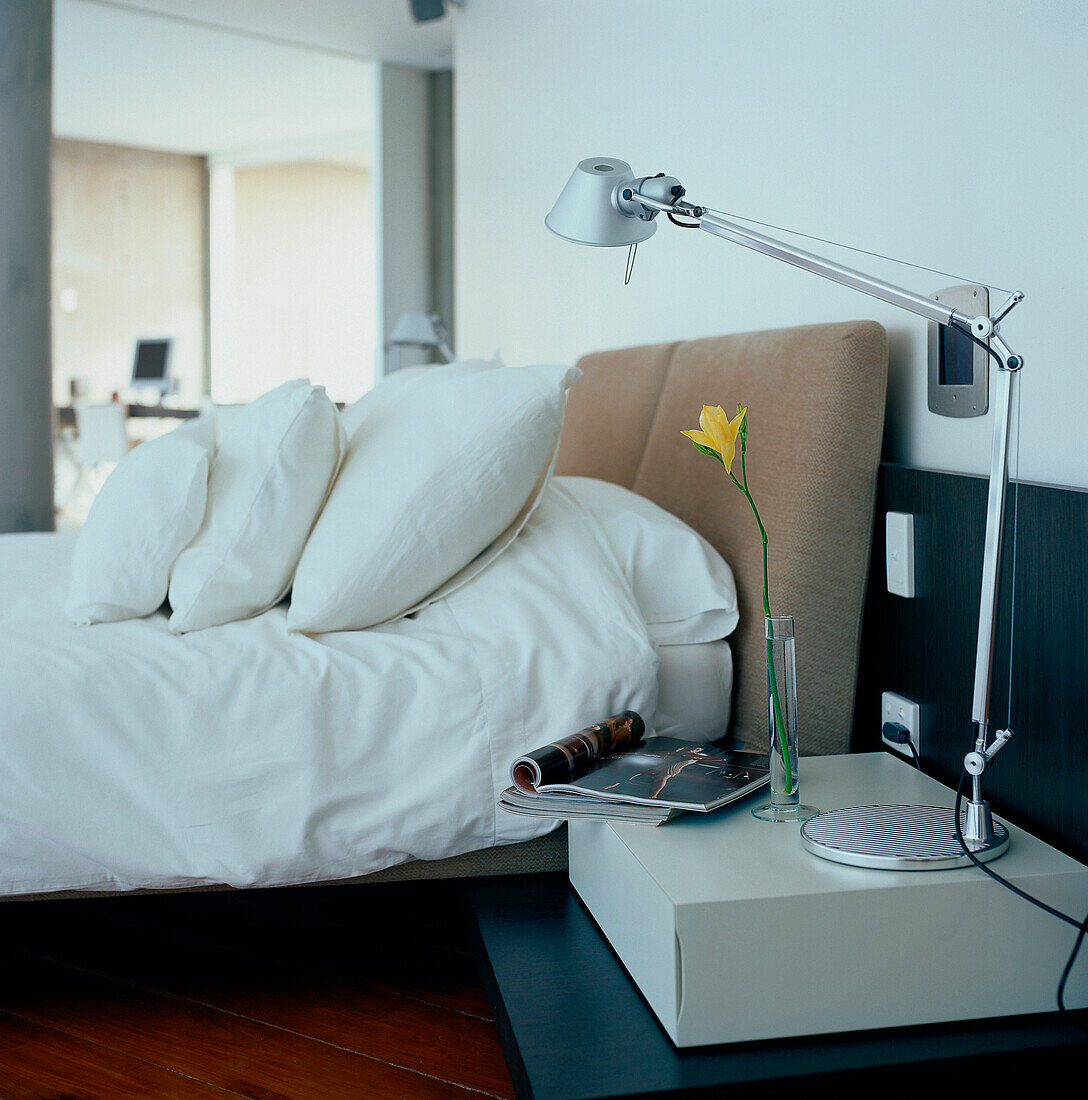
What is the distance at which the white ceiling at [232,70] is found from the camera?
6.15 metres

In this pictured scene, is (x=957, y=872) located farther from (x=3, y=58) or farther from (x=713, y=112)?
(x=3, y=58)

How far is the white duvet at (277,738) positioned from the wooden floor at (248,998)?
223mm

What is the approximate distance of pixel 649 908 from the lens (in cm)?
115

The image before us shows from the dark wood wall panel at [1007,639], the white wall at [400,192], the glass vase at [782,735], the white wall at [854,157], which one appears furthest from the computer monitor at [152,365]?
the glass vase at [782,735]

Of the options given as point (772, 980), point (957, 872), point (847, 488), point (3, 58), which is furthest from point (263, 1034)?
point (3, 58)

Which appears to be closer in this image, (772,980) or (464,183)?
(772,980)

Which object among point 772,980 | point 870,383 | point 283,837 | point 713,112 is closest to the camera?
point 772,980

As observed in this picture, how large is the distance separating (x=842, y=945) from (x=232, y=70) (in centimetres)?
759

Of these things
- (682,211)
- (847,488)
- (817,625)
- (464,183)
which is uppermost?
(464,183)

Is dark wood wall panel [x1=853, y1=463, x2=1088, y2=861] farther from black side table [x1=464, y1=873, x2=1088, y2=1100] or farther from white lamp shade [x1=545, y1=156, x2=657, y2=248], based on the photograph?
white lamp shade [x1=545, y1=156, x2=657, y2=248]

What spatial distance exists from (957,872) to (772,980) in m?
0.22

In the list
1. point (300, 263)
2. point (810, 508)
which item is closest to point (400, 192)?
point (300, 263)

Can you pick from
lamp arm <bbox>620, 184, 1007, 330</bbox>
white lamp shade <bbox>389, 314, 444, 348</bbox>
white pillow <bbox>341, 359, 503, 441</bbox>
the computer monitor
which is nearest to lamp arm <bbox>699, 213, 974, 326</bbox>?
lamp arm <bbox>620, 184, 1007, 330</bbox>

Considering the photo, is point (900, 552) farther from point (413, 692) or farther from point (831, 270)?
point (413, 692)
